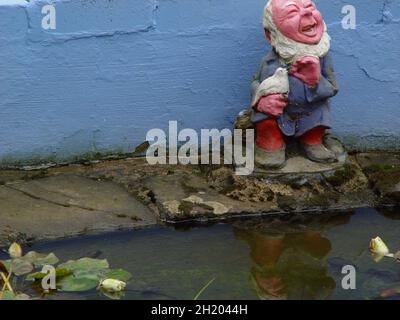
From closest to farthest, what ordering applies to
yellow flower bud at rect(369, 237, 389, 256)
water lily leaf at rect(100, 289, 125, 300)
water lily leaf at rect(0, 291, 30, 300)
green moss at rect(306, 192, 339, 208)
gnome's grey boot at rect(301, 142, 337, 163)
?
1. water lily leaf at rect(0, 291, 30, 300)
2. water lily leaf at rect(100, 289, 125, 300)
3. yellow flower bud at rect(369, 237, 389, 256)
4. green moss at rect(306, 192, 339, 208)
5. gnome's grey boot at rect(301, 142, 337, 163)

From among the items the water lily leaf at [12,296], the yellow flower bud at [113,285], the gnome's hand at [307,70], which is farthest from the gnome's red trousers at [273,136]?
the water lily leaf at [12,296]

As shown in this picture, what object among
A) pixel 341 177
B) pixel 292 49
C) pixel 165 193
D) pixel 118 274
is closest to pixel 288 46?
pixel 292 49

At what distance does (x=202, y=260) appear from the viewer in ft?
15.2

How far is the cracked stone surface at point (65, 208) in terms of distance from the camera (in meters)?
4.73

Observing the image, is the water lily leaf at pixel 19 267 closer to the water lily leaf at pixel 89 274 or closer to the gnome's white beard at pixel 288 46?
the water lily leaf at pixel 89 274

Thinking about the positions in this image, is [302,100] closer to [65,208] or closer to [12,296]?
[65,208]

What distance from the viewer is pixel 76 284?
4.27 metres

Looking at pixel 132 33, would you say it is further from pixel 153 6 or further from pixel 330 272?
pixel 330 272

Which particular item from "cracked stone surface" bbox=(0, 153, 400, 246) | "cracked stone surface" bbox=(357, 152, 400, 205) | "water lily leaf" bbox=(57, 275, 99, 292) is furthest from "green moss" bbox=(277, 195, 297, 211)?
"water lily leaf" bbox=(57, 275, 99, 292)

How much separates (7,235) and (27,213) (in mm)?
239

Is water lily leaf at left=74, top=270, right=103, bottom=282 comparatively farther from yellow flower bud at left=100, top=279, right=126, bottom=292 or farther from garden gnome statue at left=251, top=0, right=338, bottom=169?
garden gnome statue at left=251, top=0, right=338, bottom=169

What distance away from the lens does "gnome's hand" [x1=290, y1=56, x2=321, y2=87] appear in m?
5.01

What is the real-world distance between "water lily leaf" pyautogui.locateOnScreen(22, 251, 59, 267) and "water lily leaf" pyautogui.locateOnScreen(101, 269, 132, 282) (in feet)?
0.84
